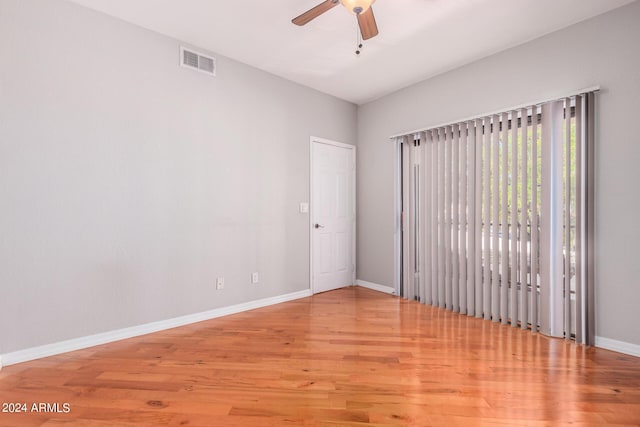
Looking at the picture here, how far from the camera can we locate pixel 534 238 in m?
2.95

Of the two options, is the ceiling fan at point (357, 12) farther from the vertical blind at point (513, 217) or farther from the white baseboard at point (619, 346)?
the white baseboard at point (619, 346)

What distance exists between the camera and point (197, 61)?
326 centimetres

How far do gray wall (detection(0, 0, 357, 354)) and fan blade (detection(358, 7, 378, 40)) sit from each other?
177 centimetres

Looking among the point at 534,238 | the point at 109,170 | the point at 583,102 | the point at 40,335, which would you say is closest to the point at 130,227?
the point at 109,170

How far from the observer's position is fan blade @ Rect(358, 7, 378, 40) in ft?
7.18

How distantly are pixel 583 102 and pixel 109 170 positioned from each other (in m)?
4.21

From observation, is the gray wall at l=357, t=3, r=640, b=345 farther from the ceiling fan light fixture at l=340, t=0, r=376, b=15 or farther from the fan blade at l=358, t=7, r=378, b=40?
the ceiling fan light fixture at l=340, t=0, r=376, b=15

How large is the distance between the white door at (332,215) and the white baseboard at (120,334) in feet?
2.96

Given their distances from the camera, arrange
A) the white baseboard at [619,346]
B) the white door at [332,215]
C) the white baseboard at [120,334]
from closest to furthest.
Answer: the white baseboard at [120,334]
the white baseboard at [619,346]
the white door at [332,215]

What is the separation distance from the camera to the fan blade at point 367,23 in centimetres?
219

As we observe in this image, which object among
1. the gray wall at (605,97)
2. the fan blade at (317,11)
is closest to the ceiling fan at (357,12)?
the fan blade at (317,11)

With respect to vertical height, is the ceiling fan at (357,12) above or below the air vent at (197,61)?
below

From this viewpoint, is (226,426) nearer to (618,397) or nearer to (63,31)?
(618,397)

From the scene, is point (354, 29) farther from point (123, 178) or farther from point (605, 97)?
point (123, 178)
